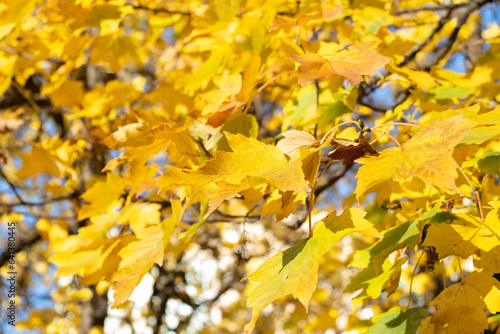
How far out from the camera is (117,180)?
1.19 m

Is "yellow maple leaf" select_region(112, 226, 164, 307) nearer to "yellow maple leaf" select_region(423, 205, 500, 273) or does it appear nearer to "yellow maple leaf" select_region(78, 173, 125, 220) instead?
"yellow maple leaf" select_region(78, 173, 125, 220)

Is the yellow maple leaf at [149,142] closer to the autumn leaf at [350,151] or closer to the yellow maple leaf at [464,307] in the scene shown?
the autumn leaf at [350,151]

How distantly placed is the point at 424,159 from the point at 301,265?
243 millimetres

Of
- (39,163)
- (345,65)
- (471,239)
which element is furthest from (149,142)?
(39,163)

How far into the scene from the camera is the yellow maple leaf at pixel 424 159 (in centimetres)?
55

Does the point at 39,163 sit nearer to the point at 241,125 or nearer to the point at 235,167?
the point at 241,125

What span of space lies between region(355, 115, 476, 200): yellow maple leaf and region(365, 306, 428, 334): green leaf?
34 cm

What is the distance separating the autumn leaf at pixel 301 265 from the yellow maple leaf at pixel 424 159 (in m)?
0.07

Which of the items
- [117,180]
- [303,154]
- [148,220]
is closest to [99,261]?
[117,180]

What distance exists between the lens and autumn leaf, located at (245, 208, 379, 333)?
0.61 m

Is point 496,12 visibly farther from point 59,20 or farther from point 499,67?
point 59,20

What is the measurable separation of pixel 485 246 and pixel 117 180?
94 centimetres

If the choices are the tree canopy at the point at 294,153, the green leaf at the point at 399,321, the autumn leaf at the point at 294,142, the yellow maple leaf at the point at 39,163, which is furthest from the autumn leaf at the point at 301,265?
the yellow maple leaf at the point at 39,163

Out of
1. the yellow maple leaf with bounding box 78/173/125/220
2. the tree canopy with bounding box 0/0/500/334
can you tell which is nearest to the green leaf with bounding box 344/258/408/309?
the tree canopy with bounding box 0/0/500/334
